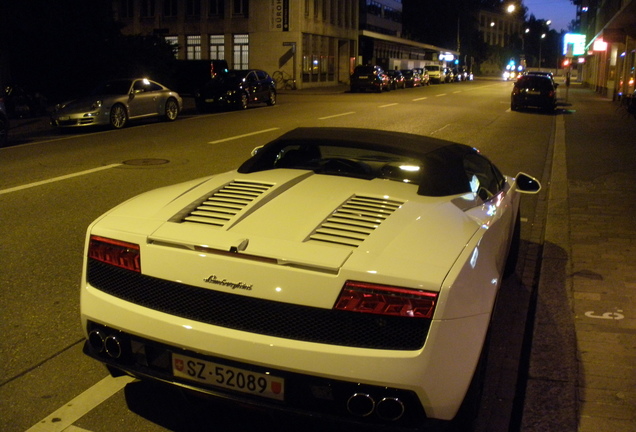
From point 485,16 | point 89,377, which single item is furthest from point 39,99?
point 485,16

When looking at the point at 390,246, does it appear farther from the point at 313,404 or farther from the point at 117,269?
the point at 117,269

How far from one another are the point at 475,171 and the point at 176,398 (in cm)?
257

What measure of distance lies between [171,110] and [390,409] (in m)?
20.2

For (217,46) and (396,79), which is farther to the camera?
(217,46)

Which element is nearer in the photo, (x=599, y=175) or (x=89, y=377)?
(x=89, y=377)

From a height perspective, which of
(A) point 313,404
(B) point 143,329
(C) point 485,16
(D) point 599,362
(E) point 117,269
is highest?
(C) point 485,16

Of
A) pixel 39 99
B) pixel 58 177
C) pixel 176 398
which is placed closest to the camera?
pixel 176 398

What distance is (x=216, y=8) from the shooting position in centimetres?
5269

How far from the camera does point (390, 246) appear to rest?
122 inches

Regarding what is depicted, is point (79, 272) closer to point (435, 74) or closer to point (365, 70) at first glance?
point (365, 70)

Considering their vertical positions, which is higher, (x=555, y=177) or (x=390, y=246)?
(x=390, y=246)

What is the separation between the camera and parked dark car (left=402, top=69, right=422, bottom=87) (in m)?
55.7

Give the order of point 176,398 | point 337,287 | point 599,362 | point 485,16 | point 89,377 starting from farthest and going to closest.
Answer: point 485,16 < point 599,362 < point 89,377 < point 176,398 < point 337,287

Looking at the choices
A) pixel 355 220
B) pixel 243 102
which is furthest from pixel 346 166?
pixel 243 102
